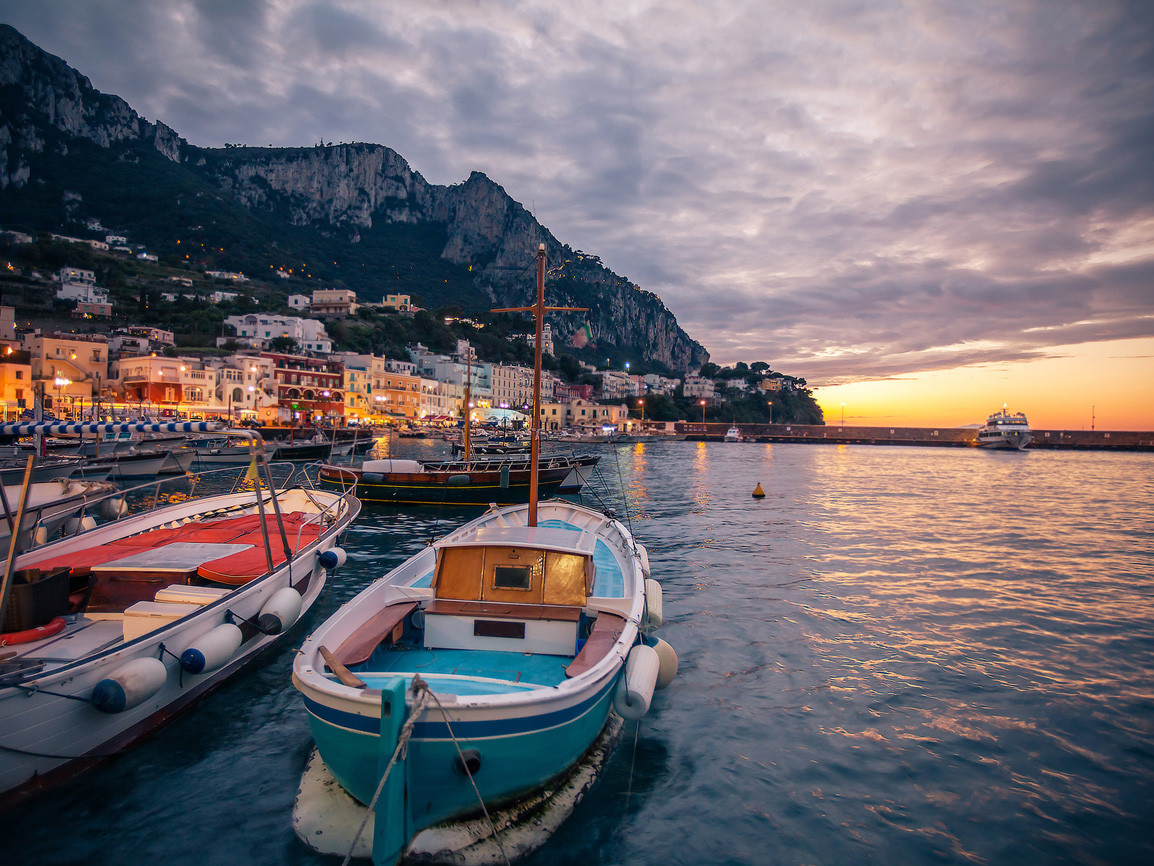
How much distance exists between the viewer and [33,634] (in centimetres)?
648

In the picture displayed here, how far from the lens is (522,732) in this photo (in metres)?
4.48

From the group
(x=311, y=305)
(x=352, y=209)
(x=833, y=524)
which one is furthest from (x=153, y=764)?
(x=352, y=209)

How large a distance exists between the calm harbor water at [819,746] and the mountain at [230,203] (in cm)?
10863

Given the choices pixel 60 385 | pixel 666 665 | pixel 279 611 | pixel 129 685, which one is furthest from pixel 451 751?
pixel 60 385

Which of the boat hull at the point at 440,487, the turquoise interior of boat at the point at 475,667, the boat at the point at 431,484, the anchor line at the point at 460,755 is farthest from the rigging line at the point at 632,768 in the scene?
the boat hull at the point at 440,487

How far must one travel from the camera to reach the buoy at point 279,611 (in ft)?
25.0

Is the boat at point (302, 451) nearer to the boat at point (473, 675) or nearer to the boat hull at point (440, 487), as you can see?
the boat hull at point (440, 487)

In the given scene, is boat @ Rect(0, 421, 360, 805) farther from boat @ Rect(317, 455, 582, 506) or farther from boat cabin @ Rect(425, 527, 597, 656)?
boat @ Rect(317, 455, 582, 506)

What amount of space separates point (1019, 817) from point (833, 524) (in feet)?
65.4

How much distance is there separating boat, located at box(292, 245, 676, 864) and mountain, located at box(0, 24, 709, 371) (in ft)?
371

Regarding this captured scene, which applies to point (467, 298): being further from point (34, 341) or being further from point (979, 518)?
point (979, 518)

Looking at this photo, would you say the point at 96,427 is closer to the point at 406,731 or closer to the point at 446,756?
the point at 406,731

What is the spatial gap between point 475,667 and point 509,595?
0.96 m

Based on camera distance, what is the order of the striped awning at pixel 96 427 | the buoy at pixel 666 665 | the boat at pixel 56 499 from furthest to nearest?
the boat at pixel 56 499
the striped awning at pixel 96 427
the buoy at pixel 666 665
